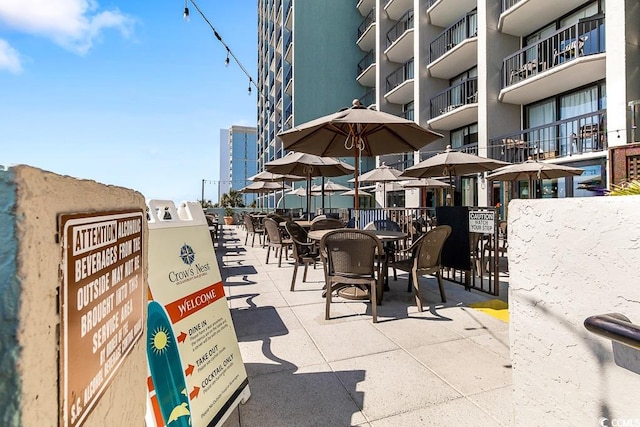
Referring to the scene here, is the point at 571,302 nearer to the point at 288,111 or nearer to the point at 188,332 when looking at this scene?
the point at 188,332

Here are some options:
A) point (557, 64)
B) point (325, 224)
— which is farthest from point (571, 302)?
point (557, 64)

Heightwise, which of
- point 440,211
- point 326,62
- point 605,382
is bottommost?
point 605,382

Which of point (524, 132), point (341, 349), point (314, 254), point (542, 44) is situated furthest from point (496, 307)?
point (542, 44)

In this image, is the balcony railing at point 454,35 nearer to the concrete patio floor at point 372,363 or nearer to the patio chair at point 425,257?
the patio chair at point 425,257

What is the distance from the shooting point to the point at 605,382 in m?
1.26

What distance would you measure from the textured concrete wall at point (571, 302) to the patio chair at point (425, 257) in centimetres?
212

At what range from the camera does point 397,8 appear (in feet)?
58.8

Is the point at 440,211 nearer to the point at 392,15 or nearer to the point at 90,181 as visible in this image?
the point at 90,181

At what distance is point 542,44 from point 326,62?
14.9m

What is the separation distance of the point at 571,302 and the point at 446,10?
17.0m

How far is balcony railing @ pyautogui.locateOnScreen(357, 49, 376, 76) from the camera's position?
2239 cm

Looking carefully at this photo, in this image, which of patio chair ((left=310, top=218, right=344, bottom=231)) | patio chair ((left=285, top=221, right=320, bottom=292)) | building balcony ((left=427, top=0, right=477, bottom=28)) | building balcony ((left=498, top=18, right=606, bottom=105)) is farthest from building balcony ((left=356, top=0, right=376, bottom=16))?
patio chair ((left=285, top=221, right=320, bottom=292))

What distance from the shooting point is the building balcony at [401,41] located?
1711 centimetres

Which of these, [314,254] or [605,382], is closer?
[605,382]
